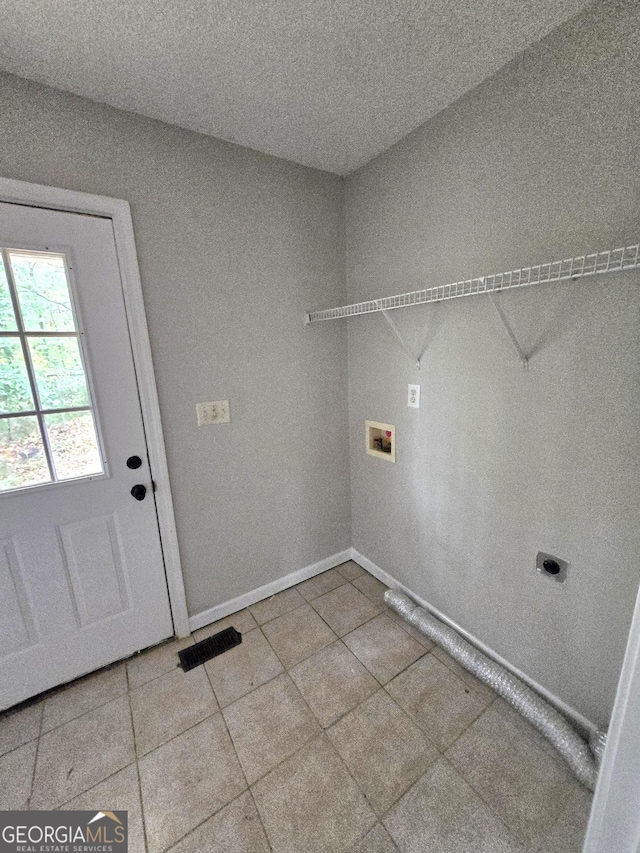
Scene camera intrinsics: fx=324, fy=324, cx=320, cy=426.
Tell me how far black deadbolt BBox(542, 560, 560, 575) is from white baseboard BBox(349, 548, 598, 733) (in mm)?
533

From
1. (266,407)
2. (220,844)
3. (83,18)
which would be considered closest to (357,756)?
(220,844)

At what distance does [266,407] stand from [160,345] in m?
0.60

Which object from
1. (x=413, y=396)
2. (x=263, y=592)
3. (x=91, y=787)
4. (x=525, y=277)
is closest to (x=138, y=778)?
(x=91, y=787)

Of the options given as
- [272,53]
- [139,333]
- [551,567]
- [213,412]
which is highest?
[272,53]

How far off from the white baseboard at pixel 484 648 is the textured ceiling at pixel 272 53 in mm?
2318

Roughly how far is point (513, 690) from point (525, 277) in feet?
5.25

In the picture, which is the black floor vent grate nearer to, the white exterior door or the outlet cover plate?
the white exterior door

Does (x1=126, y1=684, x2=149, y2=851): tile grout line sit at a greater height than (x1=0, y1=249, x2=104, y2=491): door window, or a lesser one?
lesser

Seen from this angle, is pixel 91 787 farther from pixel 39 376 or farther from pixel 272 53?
pixel 272 53

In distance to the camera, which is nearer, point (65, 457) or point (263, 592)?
point (65, 457)

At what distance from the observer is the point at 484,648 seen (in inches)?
59.9

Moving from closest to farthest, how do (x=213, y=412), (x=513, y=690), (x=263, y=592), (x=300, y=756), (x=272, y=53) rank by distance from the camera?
(x=272, y=53), (x=300, y=756), (x=513, y=690), (x=213, y=412), (x=263, y=592)

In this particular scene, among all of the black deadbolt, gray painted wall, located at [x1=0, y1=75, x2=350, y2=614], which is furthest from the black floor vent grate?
the black deadbolt

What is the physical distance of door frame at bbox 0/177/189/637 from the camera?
1.19 m
